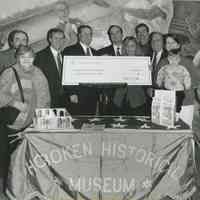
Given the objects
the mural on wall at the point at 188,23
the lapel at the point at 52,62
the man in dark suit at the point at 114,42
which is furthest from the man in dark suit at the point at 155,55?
the lapel at the point at 52,62

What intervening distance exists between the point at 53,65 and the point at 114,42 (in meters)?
0.68

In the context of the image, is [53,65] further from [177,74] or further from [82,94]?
[177,74]

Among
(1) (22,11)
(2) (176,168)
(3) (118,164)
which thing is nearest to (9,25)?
(1) (22,11)

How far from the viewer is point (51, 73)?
Result: 3900 mm

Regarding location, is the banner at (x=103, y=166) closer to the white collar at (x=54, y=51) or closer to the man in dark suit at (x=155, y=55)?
the man in dark suit at (x=155, y=55)

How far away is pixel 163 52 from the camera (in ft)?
13.0

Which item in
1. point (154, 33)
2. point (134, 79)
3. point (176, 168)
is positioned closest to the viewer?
point (176, 168)

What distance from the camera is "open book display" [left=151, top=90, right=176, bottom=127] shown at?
10.6 feet

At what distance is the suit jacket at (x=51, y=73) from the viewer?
12.8 feet

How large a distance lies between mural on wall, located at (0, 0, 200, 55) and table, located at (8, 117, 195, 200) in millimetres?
1182

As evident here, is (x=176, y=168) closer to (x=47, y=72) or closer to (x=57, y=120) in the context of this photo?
(x=57, y=120)

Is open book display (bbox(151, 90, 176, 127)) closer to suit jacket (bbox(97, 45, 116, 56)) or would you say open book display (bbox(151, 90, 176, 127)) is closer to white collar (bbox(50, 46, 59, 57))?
suit jacket (bbox(97, 45, 116, 56))

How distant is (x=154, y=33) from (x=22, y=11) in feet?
4.54

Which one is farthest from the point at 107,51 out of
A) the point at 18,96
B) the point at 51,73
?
the point at 18,96
